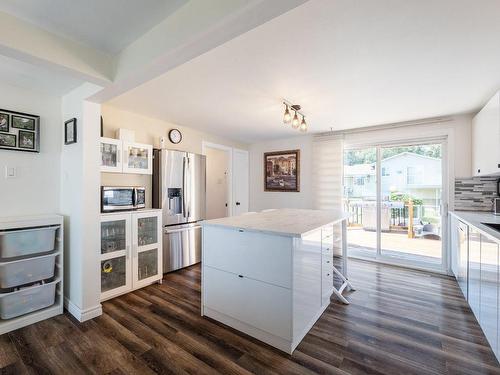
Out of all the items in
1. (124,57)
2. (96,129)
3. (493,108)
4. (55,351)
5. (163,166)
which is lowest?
(55,351)

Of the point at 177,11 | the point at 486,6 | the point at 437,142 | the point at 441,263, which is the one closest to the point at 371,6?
the point at 486,6

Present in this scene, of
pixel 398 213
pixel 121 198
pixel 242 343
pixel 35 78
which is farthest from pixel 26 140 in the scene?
pixel 398 213

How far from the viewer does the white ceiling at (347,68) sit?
4.50 ft

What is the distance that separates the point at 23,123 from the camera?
2230mm

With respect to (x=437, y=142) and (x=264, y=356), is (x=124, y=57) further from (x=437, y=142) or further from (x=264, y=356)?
(x=437, y=142)

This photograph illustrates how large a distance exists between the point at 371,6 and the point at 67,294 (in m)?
3.42

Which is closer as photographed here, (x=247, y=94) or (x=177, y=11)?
(x=177, y=11)

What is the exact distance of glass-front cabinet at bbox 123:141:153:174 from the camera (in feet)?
9.32

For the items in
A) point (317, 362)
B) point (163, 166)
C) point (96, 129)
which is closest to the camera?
point (317, 362)

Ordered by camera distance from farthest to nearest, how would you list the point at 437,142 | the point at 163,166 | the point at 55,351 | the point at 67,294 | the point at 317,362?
the point at 437,142
the point at 163,166
the point at 67,294
the point at 55,351
the point at 317,362

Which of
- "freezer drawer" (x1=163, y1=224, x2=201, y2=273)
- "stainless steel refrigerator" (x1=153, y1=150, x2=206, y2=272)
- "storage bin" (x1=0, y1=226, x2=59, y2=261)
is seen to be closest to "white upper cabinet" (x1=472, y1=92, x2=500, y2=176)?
"stainless steel refrigerator" (x1=153, y1=150, x2=206, y2=272)

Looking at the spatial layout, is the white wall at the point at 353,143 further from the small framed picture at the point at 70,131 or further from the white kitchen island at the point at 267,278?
the small framed picture at the point at 70,131

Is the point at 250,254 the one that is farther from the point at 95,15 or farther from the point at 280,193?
the point at 280,193

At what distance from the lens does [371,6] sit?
4.21 feet
